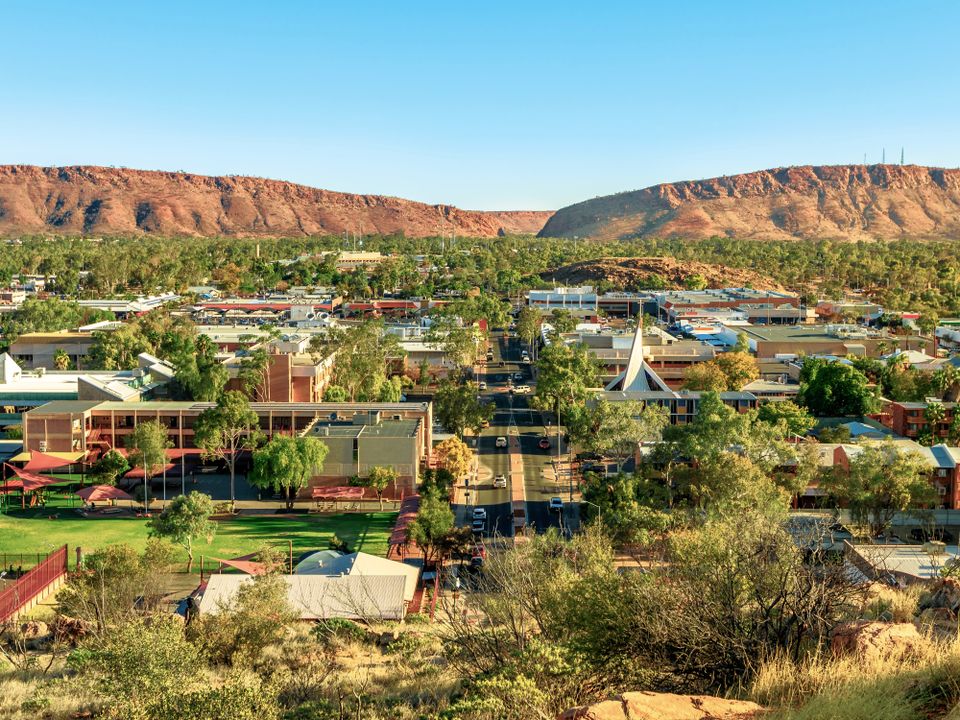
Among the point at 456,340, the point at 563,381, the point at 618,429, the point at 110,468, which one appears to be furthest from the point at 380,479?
the point at 456,340

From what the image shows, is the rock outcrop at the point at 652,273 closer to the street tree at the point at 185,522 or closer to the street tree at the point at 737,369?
the street tree at the point at 737,369

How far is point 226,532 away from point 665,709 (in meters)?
32.2

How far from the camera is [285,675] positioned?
64.0ft

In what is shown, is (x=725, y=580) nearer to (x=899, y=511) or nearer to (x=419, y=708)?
(x=419, y=708)

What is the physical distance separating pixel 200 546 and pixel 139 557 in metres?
9.16

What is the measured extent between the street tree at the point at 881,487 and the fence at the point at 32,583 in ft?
93.7

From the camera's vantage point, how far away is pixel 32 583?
30.7 m

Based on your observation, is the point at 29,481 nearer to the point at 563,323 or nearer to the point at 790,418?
the point at 790,418

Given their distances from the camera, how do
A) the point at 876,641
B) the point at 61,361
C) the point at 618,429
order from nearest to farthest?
the point at 876,641 → the point at 618,429 → the point at 61,361

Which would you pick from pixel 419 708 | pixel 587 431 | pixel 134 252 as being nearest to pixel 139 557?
pixel 419 708

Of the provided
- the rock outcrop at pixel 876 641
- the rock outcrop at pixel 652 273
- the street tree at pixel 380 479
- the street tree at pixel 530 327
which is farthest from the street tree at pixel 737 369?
the rock outcrop at pixel 652 273

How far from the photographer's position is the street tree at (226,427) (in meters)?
47.6

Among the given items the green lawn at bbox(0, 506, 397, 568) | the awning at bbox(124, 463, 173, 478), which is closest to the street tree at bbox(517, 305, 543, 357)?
the awning at bbox(124, 463, 173, 478)

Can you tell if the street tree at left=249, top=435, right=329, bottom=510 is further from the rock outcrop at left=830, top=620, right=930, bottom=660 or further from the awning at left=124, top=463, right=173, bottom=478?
the rock outcrop at left=830, top=620, right=930, bottom=660
